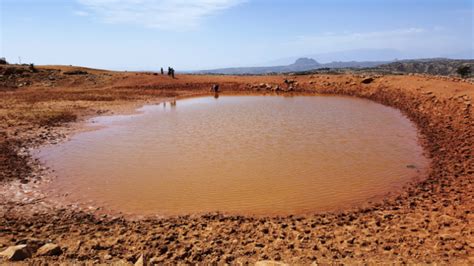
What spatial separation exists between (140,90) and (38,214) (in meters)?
26.3

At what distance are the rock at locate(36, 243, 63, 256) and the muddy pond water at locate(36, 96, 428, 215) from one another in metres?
2.31

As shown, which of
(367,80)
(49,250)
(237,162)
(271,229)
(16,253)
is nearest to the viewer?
(16,253)

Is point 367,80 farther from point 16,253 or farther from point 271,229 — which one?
point 16,253

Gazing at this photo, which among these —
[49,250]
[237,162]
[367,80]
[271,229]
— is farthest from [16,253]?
[367,80]

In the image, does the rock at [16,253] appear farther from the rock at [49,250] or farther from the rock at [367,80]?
the rock at [367,80]

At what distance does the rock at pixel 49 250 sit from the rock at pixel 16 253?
0.18 m

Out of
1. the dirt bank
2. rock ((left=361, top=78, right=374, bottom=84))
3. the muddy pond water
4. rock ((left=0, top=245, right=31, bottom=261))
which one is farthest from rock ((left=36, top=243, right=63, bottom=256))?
rock ((left=361, top=78, right=374, bottom=84))

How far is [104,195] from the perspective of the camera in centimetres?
895

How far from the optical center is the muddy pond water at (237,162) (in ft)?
28.1


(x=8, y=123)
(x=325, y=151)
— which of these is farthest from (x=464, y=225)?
(x=8, y=123)

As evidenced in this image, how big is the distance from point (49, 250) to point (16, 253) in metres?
0.49

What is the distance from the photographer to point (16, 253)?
5.21 metres

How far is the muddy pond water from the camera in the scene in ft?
28.1

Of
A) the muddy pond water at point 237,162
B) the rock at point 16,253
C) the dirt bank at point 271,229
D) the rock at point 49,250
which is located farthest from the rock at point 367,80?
the rock at point 16,253
